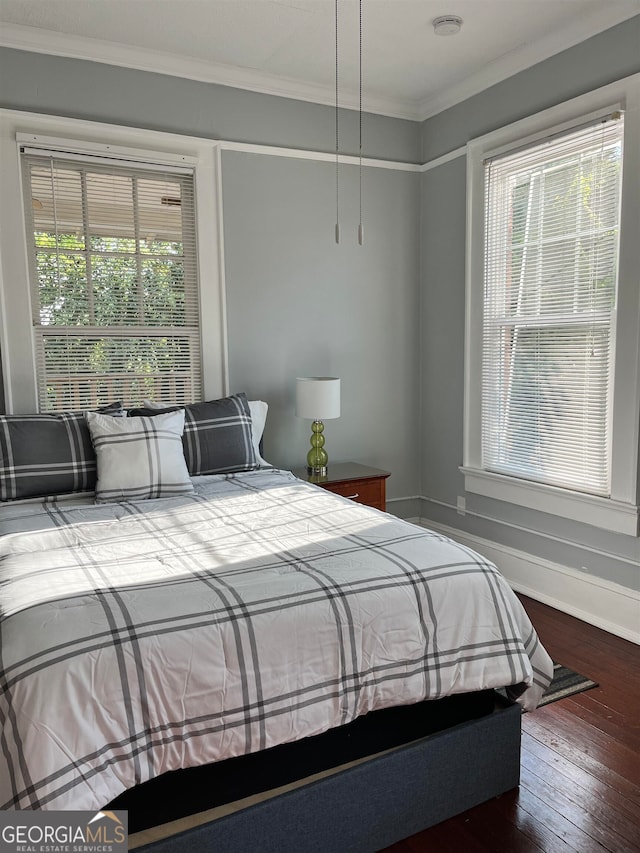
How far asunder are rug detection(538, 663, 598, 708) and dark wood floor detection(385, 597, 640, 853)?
0.03 meters

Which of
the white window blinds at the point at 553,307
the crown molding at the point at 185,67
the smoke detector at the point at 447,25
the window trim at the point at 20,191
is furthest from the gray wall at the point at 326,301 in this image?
the smoke detector at the point at 447,25

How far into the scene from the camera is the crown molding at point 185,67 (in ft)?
10.5

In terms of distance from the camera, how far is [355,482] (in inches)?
149

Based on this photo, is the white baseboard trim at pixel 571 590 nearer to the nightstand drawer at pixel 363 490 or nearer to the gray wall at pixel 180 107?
the nightstand drawer at pixel 363 490

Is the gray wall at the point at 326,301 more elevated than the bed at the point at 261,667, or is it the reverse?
Result: the gray wall at the point at 326,301

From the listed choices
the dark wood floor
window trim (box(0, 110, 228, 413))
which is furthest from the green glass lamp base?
the dark wood floor

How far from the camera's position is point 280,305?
3.98 metres

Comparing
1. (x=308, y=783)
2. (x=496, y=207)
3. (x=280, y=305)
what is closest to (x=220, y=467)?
(x=280, y=305)

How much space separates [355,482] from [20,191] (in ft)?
7.74

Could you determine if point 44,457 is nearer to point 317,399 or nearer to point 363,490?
point 317,399

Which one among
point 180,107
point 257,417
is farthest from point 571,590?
point 180,107

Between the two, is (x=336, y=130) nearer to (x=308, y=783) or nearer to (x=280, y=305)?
(x=280, y=305)

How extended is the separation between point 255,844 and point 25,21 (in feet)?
11.7

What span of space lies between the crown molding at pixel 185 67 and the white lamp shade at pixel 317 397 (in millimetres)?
1751
